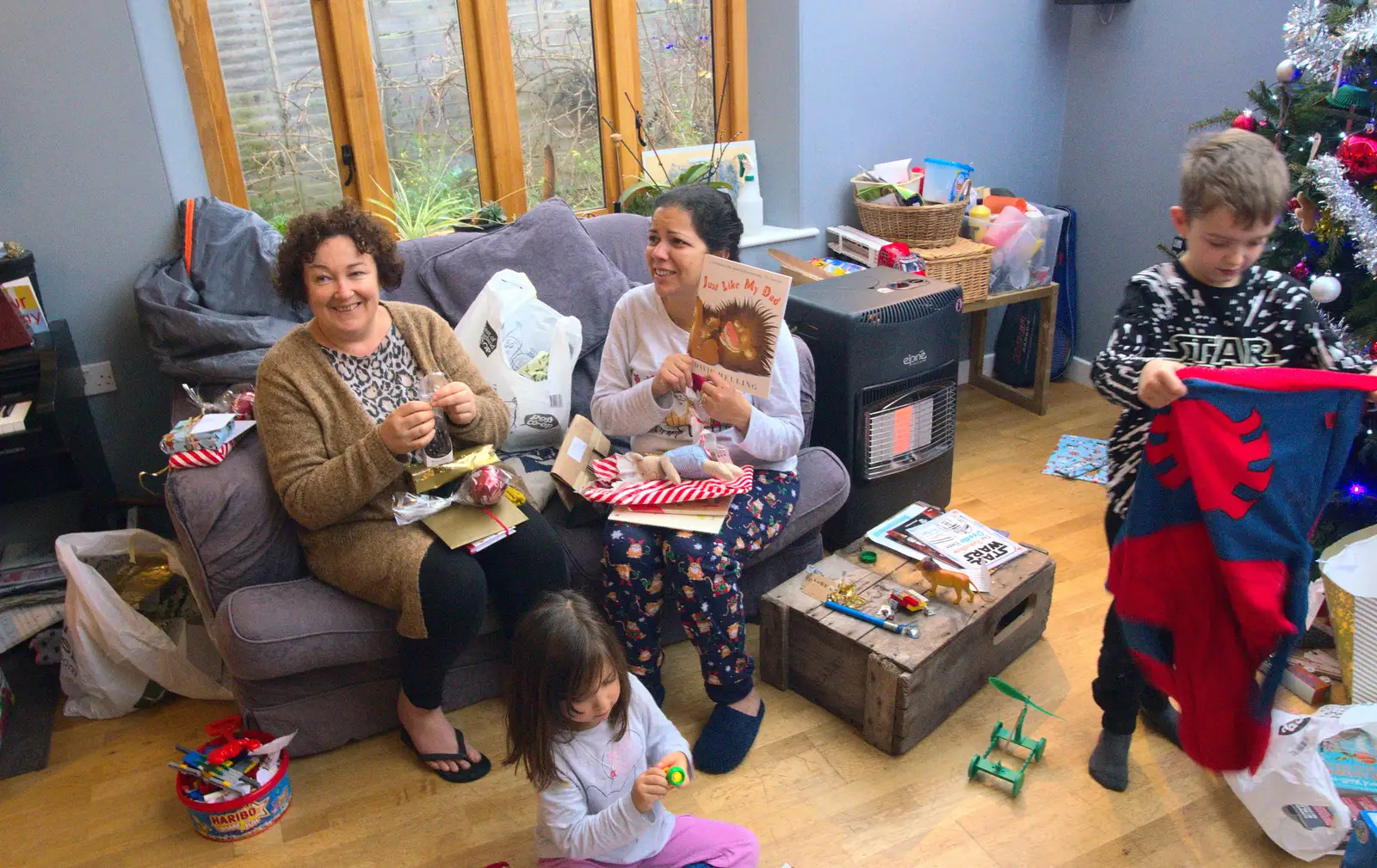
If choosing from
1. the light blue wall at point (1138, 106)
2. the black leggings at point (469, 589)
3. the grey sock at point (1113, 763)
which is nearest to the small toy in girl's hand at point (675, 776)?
the black leggings at point (469, 589)

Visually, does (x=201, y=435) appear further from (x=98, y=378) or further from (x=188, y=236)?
(x=98, y=378)

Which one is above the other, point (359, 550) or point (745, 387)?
point (745, 387)

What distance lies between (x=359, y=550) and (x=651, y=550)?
0.55 metres

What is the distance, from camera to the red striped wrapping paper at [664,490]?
6.15 ft

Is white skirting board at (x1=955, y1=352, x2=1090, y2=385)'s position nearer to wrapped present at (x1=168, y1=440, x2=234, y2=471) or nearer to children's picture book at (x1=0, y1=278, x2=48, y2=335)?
wrapped present at (x1=168, y1=440, x2=234, y2=471)

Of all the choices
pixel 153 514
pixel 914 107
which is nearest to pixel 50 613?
pixel 153 514

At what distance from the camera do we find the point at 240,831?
1.75 m

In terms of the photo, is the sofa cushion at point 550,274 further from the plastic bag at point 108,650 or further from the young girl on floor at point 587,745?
the young girl on floor at point 587,745

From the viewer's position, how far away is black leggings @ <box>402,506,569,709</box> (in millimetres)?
1762

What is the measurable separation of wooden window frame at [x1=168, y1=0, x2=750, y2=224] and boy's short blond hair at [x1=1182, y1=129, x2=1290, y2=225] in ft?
6.83

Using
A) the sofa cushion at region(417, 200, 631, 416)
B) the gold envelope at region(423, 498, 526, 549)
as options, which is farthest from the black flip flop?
the sofa cushion at region(417, 200, 631, 416)

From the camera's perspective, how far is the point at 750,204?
3.21 metres

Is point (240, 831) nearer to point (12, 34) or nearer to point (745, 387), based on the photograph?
point (745, 387)

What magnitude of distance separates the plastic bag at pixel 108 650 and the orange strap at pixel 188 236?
2.17 ft
